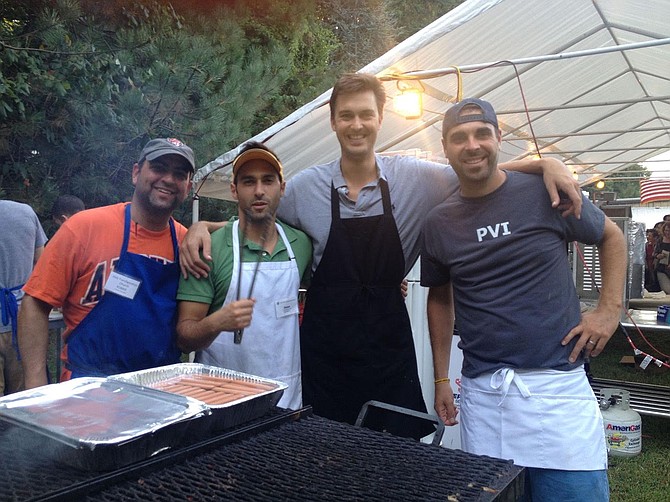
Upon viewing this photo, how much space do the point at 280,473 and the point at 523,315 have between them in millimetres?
943

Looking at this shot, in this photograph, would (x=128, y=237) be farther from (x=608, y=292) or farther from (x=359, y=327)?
(x=608, y=292)

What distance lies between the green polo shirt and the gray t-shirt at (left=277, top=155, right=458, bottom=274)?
0.22ft

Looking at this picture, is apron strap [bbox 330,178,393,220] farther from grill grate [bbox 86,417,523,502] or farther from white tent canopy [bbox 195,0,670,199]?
white tent canopy [bbox 195,0,670,199]

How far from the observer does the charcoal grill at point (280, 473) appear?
3.71 feet

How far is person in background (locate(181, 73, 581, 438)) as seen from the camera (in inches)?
80.3

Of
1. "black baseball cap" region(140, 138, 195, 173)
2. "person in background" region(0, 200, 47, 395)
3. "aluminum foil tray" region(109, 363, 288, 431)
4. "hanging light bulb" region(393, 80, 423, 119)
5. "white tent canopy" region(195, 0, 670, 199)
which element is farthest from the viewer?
"hanging light bulb" region(393, 80, 423, 119)

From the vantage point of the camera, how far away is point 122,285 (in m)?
1.90

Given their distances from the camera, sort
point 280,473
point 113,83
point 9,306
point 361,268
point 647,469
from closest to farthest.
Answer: point 280,473, point 361,268, point 9,306, point 647,469, point 113,83

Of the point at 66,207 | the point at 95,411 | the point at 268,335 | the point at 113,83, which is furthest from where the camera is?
the point at 113,83

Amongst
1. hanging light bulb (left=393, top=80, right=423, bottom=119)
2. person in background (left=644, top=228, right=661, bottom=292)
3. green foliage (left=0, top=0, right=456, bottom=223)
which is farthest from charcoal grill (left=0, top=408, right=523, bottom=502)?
person in background (left=644, top=228, right=661, bottom=292)

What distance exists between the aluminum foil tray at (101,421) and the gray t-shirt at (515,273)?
3.15 feet

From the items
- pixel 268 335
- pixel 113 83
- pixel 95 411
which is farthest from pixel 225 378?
Result: pixel 113 83

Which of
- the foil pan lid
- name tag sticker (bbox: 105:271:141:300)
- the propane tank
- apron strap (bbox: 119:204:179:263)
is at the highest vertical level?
apron strap (bbox: 119:204:179:263)

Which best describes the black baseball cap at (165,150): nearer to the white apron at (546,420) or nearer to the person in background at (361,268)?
the person in background at (361,268)
